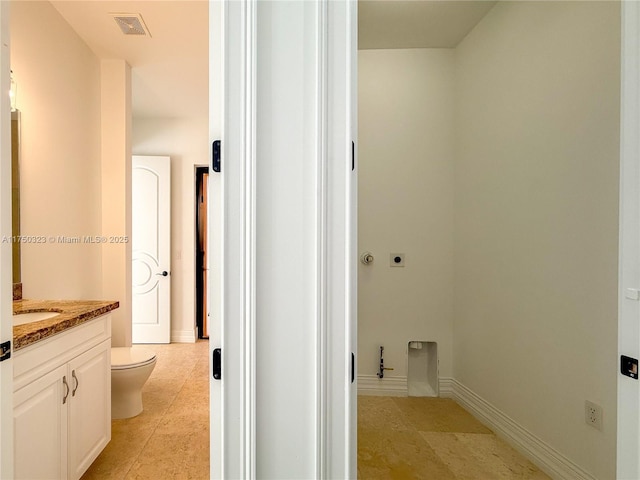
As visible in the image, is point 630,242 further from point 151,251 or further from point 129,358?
point 151,251

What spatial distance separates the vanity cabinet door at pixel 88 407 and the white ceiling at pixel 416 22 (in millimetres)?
2713

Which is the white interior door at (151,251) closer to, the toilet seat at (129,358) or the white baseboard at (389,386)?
the toilet seat at (129,358)

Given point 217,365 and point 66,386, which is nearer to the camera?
point 217,365

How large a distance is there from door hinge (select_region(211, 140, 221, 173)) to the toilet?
2.21 metres

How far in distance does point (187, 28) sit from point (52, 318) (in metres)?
2.15

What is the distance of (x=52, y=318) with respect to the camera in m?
1.71

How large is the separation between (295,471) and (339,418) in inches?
6.3

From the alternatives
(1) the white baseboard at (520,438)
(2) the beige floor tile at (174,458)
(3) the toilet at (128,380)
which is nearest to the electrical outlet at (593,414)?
(1) the white baseboard at (520,438)

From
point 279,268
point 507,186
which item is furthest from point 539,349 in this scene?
point 279,268

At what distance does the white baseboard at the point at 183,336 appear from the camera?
458cm

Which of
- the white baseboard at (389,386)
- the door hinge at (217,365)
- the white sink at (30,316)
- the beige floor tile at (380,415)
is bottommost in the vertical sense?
the beige floor tile at (380,415)

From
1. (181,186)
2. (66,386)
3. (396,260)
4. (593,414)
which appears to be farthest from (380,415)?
(181,186)

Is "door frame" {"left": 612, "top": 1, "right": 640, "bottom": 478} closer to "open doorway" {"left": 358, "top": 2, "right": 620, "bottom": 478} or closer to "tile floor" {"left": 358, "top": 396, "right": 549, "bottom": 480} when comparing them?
"open doorway" {"left": 358, "top": 2, "right": 620, "bottom": 478}

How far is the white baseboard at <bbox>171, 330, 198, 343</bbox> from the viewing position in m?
4.58
